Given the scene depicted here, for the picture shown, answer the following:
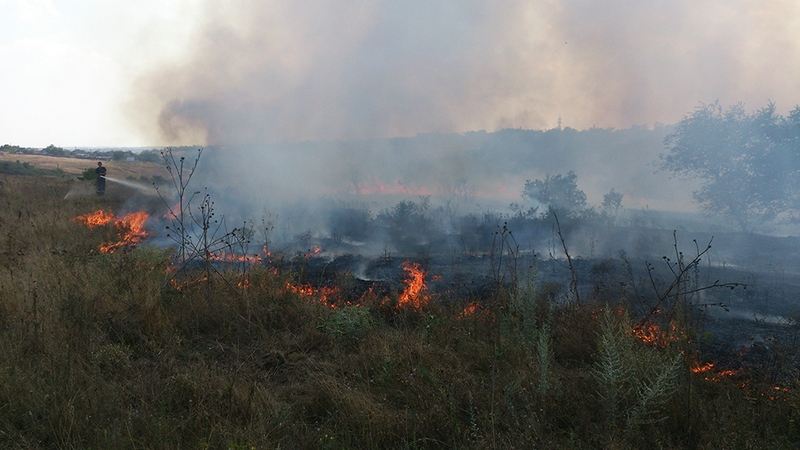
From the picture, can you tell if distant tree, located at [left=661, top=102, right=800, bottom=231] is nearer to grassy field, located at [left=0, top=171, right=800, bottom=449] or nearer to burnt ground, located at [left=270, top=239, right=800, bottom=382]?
burnt ground, located at [left=270, top=239, right=800, bottom=382]

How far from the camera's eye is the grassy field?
8.70 feet

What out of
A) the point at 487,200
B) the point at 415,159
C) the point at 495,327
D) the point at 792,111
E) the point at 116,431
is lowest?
the point at 116,431

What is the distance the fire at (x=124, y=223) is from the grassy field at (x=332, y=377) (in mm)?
4425

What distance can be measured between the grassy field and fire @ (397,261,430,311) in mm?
113

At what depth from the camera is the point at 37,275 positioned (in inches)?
204

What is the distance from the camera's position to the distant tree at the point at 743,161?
12.0 metres

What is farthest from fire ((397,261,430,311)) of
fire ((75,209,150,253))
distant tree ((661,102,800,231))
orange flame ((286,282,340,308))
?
distant tree ((661,102,800,231))

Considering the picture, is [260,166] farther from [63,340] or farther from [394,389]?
[394,389]

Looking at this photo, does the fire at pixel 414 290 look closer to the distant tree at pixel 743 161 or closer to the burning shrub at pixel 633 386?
the burning shrub at pixel 633 386

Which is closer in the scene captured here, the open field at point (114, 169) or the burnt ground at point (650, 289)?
the burnt ground at point (650, 289)

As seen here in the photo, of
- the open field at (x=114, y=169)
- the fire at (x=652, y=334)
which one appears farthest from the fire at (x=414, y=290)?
the open field at (x=114, y=169)

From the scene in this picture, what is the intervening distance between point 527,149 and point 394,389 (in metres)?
20.1

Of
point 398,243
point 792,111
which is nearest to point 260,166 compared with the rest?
point 398,243

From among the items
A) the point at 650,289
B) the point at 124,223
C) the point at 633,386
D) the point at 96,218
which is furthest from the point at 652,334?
the point at 96,218
